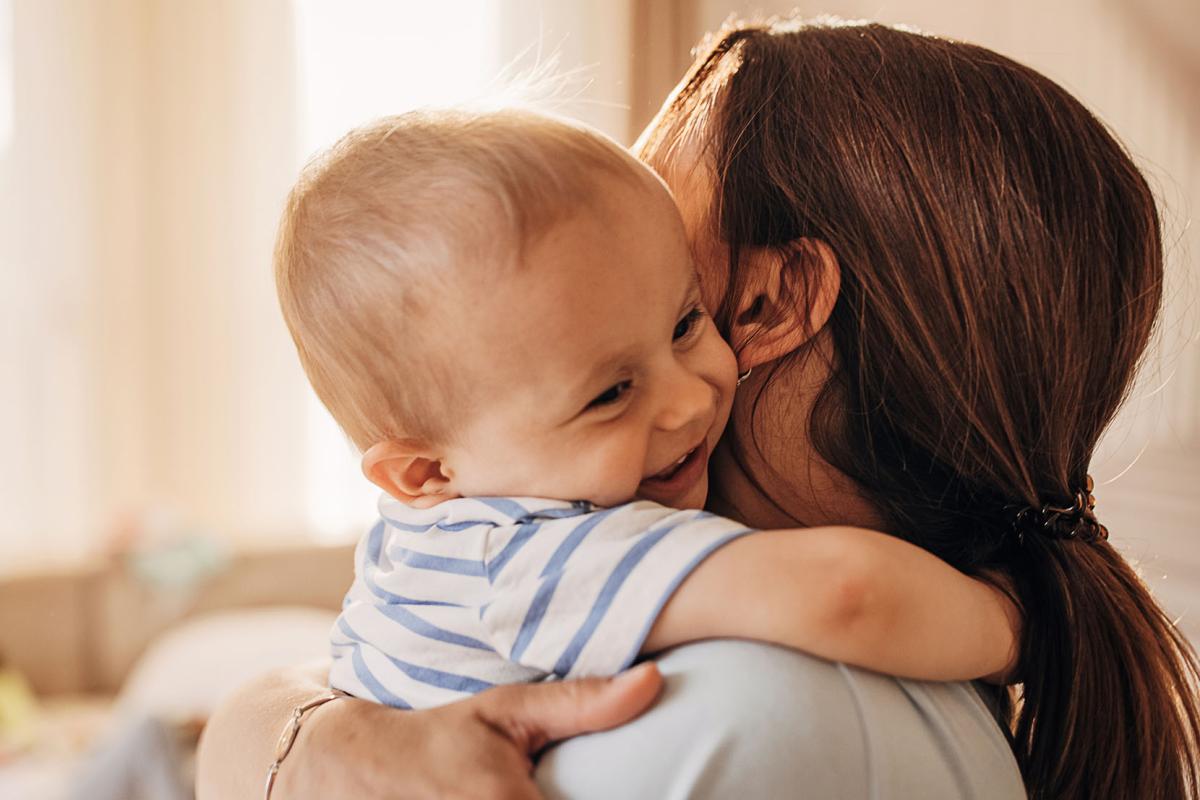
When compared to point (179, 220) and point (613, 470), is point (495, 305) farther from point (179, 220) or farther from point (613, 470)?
point (179, 220)

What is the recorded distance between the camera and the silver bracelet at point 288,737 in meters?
0.91

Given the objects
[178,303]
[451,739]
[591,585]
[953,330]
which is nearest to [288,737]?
[451,739]

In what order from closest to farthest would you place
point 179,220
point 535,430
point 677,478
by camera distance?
point 535,430 → point 677,478 → point 179,220

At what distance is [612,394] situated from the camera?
83 cm

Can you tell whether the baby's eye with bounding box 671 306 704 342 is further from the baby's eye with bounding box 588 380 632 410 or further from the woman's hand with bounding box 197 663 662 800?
the woman's hand with bounding box 197 663 662 800

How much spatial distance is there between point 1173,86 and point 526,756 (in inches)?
79.3

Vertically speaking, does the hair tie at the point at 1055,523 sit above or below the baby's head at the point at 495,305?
below

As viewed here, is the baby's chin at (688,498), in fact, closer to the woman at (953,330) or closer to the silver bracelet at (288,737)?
the woman at (953,330)

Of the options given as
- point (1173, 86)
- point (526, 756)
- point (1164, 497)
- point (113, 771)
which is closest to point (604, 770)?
point (526, 756)

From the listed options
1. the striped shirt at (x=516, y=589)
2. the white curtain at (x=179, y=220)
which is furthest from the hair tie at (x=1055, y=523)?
the white curtain at (x=179, y=220)

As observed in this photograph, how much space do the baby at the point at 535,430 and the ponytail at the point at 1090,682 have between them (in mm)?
65

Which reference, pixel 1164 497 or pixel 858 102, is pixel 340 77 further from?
pixel 858 102

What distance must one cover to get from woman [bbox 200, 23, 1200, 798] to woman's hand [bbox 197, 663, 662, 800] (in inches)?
0.7

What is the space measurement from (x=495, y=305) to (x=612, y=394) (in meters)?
0.11
